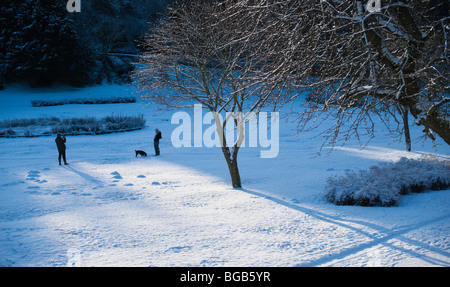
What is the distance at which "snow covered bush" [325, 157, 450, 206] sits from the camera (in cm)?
845

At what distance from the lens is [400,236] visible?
6156 millimetres

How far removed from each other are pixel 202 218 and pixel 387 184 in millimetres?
4672

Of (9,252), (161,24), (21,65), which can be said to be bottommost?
(9,252)

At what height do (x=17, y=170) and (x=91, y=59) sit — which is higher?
(x=91, y=59)

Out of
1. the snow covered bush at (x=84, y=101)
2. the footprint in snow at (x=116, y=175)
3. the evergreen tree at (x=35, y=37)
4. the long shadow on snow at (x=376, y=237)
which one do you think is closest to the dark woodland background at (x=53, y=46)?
the evergreen tree at (x=35, y=37)

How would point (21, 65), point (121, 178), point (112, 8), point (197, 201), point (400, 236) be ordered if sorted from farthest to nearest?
point (112, 8) < point (21, 65) < point (121, 178) < point (197, 201) < point (400, 236)

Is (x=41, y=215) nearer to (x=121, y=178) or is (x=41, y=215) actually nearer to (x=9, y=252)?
(x=9, y=252)

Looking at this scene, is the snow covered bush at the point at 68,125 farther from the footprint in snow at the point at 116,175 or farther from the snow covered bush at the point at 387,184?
the snow covered bush at the point at 387,184

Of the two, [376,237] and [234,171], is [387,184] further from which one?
[234,171]

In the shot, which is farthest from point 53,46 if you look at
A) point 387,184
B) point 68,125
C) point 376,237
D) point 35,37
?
point 376,237

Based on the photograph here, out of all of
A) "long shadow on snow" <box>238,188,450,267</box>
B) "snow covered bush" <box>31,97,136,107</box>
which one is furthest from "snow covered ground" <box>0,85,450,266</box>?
"snow covered bush" <box>31,97,136,107</box>

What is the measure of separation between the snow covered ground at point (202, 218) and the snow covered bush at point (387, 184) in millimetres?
345

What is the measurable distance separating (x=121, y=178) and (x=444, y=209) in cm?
1025

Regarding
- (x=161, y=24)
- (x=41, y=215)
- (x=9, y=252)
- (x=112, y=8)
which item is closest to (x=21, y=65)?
(x=112, y=8)
